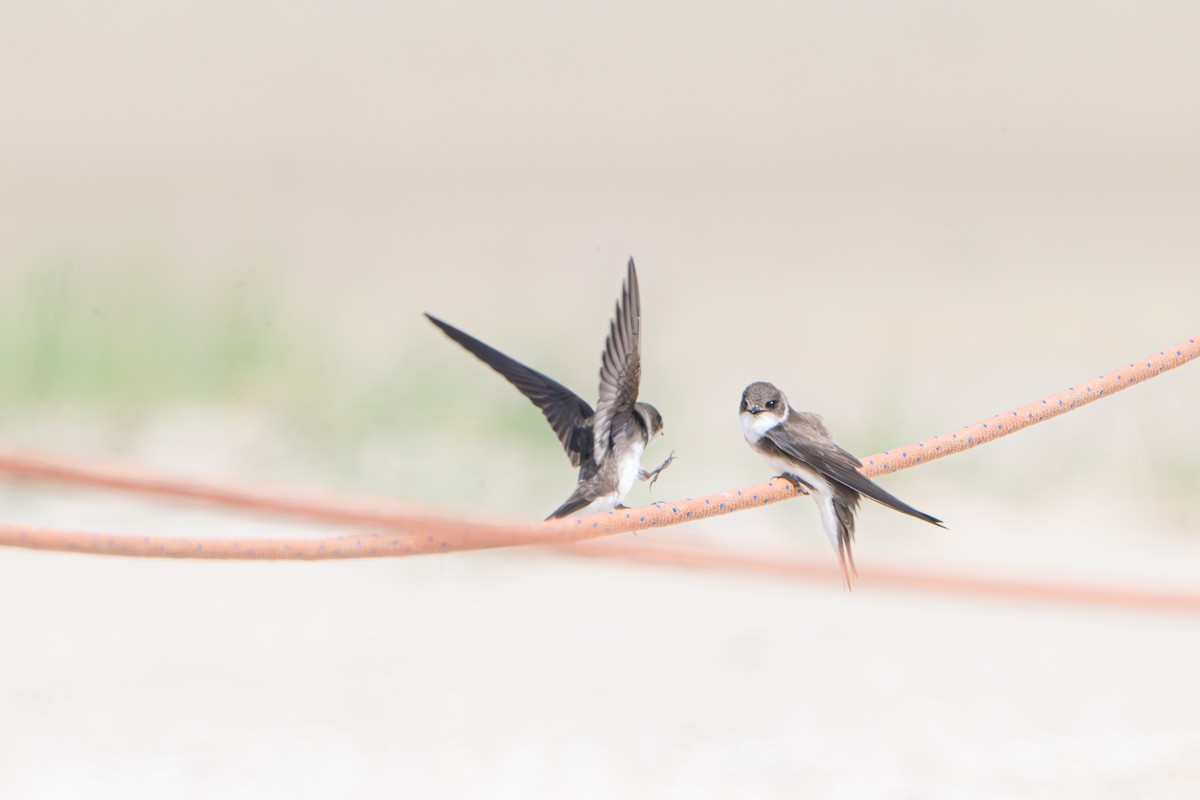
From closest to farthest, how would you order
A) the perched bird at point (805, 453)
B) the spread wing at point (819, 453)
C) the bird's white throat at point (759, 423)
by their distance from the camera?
the spread wing at point (819, 453), the perched bird at point (805, 453), the bird's white throat at point (759, 423)

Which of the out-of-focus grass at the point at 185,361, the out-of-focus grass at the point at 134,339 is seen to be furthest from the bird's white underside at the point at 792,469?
the out-of-focus grass at the point at 134,339

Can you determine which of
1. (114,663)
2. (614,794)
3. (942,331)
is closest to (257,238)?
(942,331)

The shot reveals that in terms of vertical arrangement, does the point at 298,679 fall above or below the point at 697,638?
below

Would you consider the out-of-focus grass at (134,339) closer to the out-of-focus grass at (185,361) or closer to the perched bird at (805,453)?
the out-of-focus grass at (185,361)

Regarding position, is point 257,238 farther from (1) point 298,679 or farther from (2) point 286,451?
(1) point 298,679

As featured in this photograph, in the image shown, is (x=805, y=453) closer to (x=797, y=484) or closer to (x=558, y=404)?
(x=797, y=484)

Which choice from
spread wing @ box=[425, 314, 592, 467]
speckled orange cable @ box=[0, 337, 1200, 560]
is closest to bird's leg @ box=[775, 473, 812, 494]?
speckled orange cable @ box=[0, 337, 1200, 560]

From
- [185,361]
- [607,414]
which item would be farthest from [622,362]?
[185,361]
